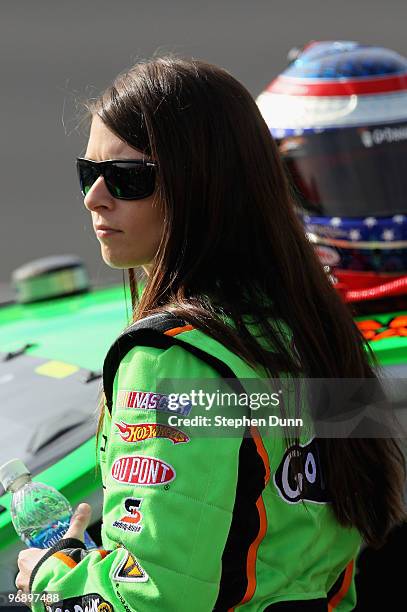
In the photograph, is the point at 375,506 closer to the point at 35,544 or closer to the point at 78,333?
the point at 35,544

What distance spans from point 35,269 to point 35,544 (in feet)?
7.09

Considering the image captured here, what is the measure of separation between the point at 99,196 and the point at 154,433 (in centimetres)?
43

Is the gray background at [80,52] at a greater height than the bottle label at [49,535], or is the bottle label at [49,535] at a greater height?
the bottle label at [49,535]

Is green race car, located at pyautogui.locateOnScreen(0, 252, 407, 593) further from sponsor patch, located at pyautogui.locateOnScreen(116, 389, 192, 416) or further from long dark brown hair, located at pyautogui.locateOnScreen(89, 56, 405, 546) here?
sponsor patch, located at pyautogui.locateOnScreen(116, 389, 192, 416)

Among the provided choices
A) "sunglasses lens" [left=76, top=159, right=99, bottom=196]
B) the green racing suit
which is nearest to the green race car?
"sunglasses lens" [left=76, top=159, right=99, bottom=196]

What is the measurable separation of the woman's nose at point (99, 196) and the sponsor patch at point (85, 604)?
598 millimetres

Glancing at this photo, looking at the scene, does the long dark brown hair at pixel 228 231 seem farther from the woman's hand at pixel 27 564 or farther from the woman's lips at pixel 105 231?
the woman's hand at pixel 27 564

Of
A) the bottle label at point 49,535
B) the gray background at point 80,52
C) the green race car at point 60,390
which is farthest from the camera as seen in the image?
the gray background at point 80,52

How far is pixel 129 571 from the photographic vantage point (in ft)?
4.29

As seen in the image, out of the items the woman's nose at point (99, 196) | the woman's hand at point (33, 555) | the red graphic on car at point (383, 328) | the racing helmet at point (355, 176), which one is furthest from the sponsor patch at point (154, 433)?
the racing helmet at point (355, 176)

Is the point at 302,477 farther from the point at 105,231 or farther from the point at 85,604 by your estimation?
the point at 105,231

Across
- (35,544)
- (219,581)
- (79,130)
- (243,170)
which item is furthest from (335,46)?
(219,581)

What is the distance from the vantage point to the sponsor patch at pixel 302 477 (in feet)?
4.62

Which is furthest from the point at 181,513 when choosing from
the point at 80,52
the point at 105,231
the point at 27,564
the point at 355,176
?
the point at 80,52
